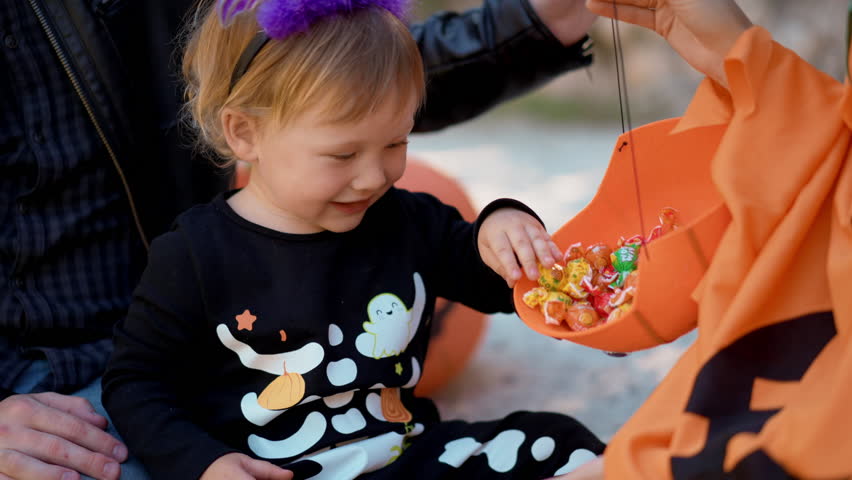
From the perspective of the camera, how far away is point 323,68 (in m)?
1.00

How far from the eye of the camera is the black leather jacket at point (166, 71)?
1.26m

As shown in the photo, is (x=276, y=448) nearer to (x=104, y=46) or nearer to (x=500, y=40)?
(x=104, y=46)

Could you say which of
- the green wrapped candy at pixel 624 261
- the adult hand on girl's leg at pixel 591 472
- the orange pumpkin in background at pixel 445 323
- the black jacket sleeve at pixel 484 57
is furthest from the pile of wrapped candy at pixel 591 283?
the orange pumpkin in background at pixel 445 323

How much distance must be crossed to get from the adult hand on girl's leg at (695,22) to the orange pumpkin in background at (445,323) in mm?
890

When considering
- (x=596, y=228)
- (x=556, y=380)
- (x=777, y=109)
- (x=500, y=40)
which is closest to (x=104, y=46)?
(x=500, y=40)

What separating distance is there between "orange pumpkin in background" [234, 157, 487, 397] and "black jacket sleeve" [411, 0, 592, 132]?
0.90ft

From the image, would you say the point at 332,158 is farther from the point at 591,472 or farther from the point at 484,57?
the point at 484,57

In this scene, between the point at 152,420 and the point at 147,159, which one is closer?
the point at 152,420

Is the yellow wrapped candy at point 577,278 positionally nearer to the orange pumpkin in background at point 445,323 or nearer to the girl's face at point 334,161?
the girl's face at point 334,161

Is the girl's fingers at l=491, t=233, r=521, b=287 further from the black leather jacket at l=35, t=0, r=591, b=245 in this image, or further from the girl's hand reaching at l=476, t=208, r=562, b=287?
the black leather jacket at l=35, t=0, r=591, b=245

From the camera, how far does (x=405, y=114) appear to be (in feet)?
3.40

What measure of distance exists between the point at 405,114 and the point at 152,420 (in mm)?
479

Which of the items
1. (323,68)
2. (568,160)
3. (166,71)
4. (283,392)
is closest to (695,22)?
(323,68)

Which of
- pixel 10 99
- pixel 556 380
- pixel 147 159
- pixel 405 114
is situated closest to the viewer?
pixel 405 114
